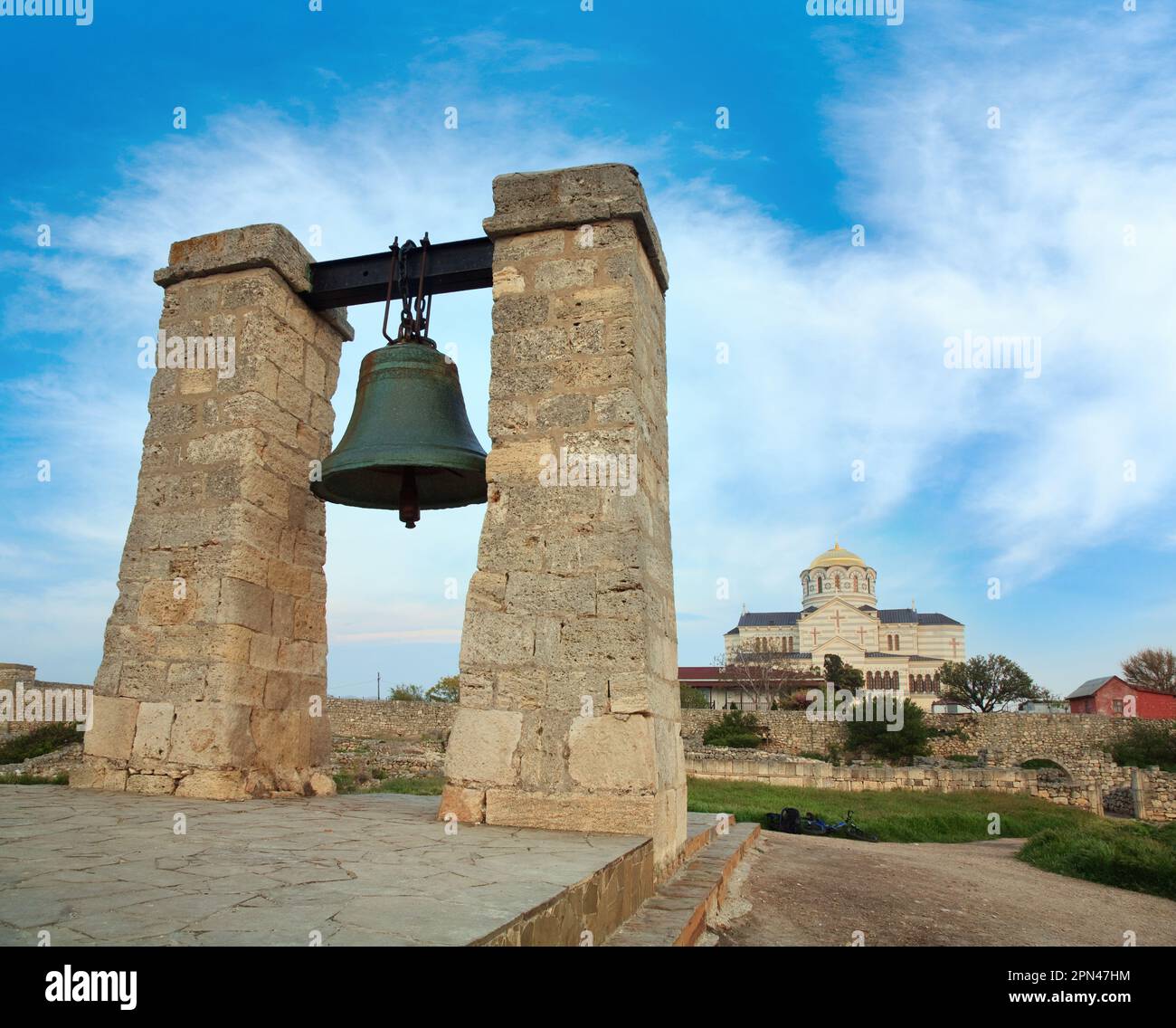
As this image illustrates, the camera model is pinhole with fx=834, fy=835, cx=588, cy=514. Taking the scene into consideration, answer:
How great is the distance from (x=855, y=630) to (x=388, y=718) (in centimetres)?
4511

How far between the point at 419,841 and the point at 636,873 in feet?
2.73

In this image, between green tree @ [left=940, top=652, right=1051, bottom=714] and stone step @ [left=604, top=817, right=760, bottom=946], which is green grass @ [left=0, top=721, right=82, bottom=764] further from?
green tree @ [left=940, top=652, right=1051, bottom=714]

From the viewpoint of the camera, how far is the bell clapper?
15.0ft

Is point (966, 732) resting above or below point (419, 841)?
below

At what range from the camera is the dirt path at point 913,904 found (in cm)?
447

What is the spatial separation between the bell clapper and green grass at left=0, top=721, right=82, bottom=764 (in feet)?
46.5

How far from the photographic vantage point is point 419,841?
315 centimetres

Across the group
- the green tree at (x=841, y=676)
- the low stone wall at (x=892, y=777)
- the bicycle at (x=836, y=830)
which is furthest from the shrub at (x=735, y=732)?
the bicycle at (x=836, y=830)

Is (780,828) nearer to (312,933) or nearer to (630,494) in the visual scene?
(630,494)

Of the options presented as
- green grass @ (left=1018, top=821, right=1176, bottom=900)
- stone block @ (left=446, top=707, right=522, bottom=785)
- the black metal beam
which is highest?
the black metal beam

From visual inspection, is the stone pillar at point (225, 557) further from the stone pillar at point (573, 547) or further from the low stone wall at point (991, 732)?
the low stone wall at point (991, 732)

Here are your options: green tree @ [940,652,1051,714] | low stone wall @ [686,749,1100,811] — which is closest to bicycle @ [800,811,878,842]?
low stone wall @ [686,749,1100,811]

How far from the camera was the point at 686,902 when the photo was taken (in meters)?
3.35

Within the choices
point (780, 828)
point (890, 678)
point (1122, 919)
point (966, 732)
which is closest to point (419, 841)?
point (1122, 919)
